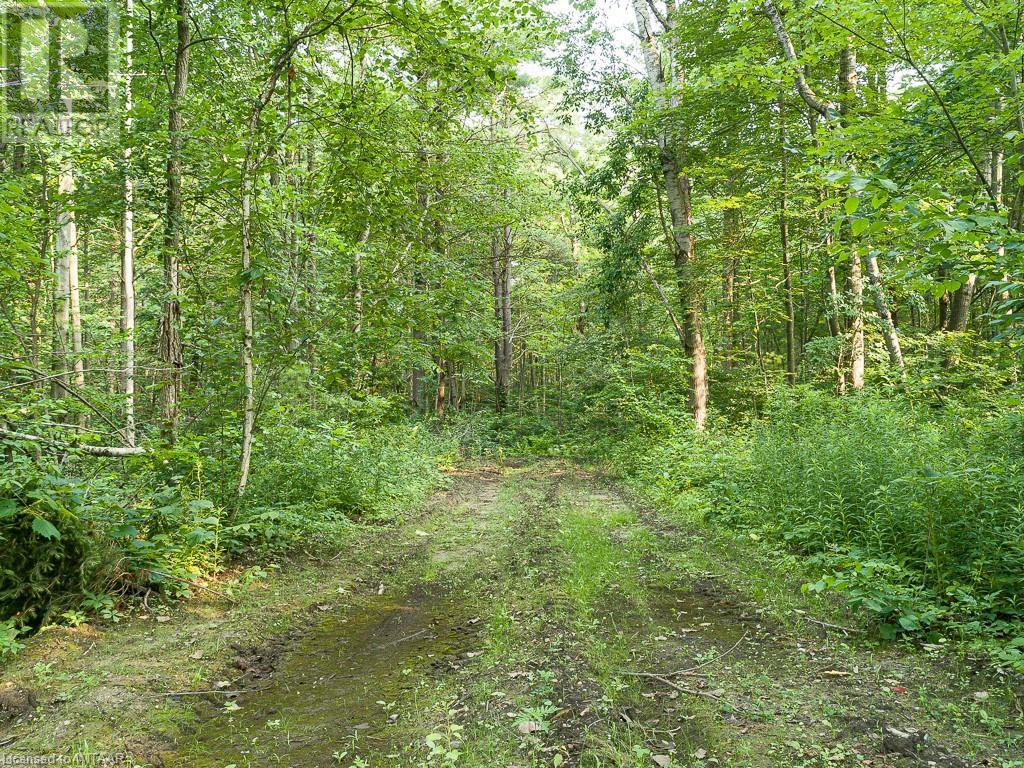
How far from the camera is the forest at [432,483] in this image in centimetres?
287

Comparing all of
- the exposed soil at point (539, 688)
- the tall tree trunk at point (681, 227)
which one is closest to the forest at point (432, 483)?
the exposed soil at point (539, 688)

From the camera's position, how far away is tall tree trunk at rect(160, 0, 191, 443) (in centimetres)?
575

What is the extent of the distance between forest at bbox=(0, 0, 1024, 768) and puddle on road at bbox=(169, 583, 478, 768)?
3 cm

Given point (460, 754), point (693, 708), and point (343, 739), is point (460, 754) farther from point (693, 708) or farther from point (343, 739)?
point (693, 708)

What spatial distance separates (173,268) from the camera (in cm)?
593

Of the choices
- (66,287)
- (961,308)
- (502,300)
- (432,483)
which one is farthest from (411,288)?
(502,300)

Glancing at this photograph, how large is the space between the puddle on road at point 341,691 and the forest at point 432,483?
29 millimetres

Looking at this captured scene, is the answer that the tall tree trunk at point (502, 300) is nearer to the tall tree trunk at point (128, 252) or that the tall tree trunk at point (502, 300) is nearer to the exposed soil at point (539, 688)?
the tall tree trunk at point (128, 252)

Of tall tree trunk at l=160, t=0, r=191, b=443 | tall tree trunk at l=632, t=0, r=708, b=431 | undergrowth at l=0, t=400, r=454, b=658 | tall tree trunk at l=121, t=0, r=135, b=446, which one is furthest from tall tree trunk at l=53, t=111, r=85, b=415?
tall tree trunk at l=632, t=0, r=708, b=431

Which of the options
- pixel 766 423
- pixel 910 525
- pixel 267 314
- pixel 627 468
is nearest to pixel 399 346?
pixel 627 468

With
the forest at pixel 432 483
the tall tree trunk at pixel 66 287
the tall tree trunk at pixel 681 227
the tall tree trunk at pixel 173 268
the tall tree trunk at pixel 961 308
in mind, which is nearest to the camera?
the forest at pixel 432 483

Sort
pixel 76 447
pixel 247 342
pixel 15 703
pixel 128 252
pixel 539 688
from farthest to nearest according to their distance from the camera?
1. pixel 128 252
2. pixel 247 342
3. pixel 76 447
4. pixel 539 688
5. pixel 15 703

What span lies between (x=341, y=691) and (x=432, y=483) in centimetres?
761

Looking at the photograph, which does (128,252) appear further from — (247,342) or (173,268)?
(247,342)
